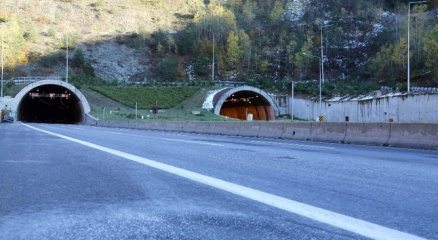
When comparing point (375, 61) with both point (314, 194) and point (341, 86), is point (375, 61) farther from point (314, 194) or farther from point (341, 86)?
point (314, 194)

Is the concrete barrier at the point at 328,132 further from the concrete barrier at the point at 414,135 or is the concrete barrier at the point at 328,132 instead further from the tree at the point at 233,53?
the tree at the point at 233,53

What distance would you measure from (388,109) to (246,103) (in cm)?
4002

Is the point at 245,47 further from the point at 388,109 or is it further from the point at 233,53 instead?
the point at 388,109

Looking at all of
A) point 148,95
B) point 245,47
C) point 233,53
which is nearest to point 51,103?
point 148,95

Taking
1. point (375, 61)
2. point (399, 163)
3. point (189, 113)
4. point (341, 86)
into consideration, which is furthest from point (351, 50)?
point (399, 163)

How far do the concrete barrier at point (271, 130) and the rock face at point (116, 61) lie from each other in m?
94.8

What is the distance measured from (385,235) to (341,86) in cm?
8932

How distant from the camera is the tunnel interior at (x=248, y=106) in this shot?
271 feet

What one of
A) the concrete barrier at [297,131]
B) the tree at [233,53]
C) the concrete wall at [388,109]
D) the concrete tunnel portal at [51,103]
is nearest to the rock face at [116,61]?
the concrete tunnel portal at [51,103]

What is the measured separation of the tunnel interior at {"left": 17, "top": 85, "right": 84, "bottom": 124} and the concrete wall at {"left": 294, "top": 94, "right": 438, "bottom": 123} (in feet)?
122

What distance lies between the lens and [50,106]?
4232 inches

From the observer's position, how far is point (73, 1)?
16900 cm

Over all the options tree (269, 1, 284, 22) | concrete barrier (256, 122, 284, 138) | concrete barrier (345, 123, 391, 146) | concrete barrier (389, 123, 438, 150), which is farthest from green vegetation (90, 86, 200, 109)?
tree (269, 1, 284, 22)

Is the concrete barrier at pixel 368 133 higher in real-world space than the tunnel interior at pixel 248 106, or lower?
lower
